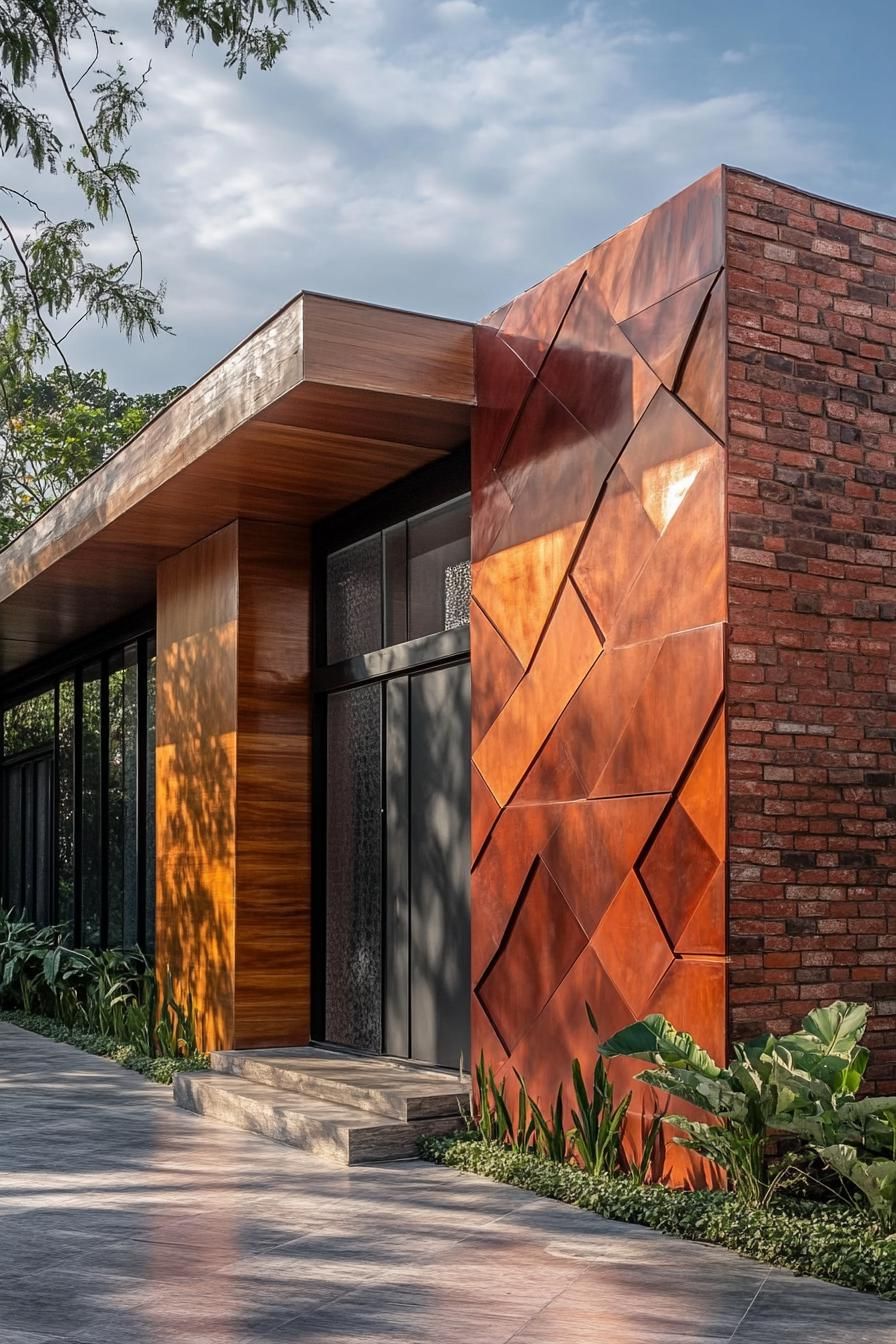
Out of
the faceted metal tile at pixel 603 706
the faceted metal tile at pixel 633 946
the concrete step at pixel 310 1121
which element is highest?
the faceted metal tile at pixel 603 706

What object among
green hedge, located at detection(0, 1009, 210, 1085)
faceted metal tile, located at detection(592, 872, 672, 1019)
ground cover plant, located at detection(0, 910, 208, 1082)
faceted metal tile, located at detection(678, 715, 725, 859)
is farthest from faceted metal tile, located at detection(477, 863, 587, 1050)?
ground cover plant, located at detection(0, 910, 208, 1082)

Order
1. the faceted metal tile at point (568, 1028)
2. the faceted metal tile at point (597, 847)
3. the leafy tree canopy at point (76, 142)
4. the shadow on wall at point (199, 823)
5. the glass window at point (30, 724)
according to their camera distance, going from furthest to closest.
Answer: the glass window at point (30, 724) → the shadow on wall at point (199, 823) → the leafy tree canopy at point (76, 142) → the faceted metal tile at point (568, 1028) → the faceted metal tile at point (597, 847)

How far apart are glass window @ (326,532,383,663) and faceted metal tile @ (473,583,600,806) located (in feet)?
6.86

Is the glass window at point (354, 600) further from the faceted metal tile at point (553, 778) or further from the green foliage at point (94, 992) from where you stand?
the green foliage at point (94, 992)

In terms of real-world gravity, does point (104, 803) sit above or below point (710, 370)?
below

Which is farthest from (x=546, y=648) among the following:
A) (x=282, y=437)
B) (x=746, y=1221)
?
(x=746, y=1221)

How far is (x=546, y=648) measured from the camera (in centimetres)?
734

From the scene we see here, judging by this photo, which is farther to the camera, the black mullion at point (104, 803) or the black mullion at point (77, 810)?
the black mullion at point (77, 810)

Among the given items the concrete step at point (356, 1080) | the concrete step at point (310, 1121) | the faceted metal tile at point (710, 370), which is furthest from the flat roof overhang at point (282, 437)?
the concrete step at point (310, 1121)

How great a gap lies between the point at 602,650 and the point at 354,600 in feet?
11.3

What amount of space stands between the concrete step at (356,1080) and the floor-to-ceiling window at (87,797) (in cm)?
384

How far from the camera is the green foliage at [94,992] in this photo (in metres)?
11.0

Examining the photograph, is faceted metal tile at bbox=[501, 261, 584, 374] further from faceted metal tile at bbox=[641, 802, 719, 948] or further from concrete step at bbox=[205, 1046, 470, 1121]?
concrete step at bbox=[205, 1046, 470, 1121]

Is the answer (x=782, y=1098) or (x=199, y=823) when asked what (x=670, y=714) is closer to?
(x=782, y=1098)
